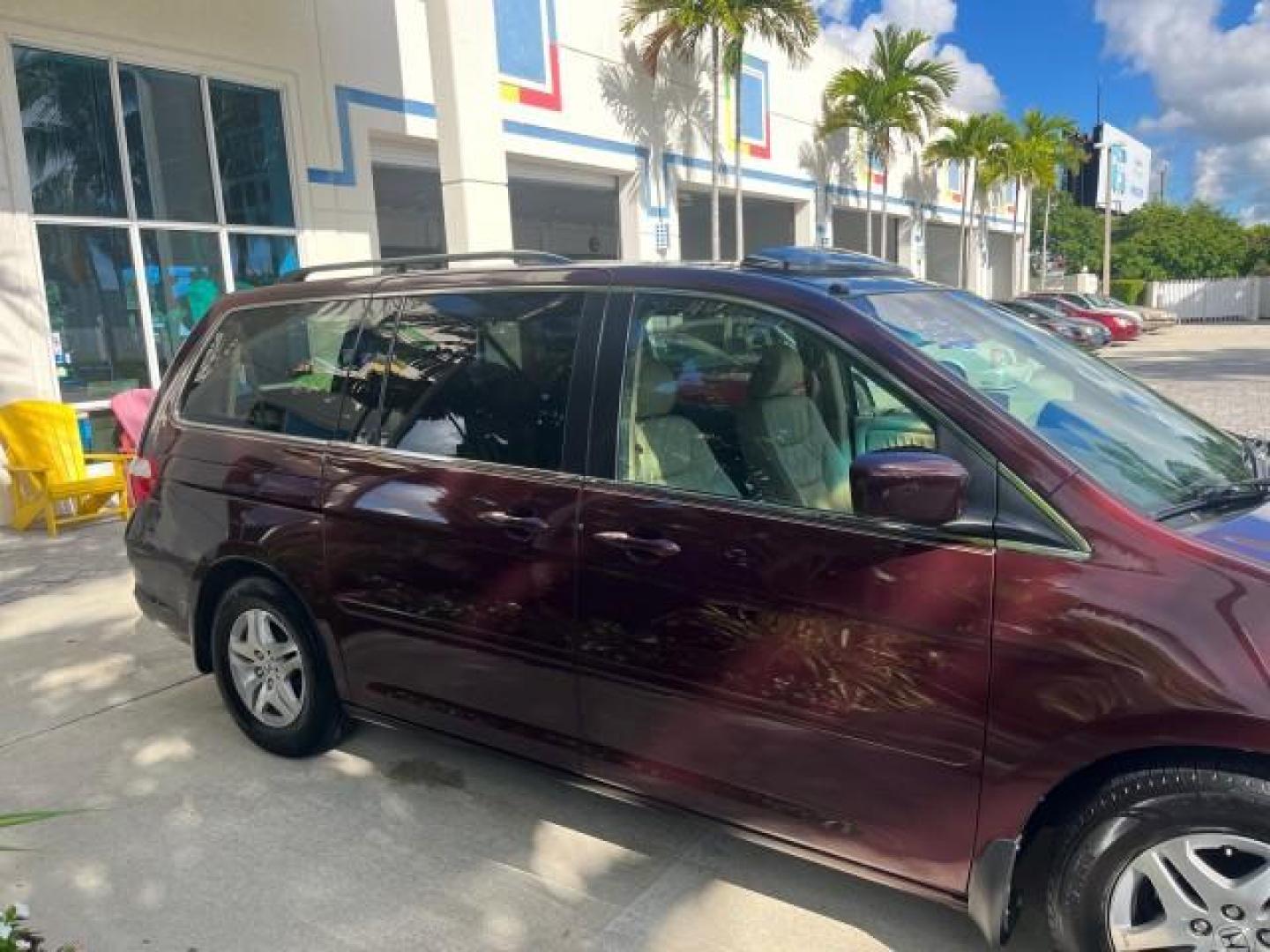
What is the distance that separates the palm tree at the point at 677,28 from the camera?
14.7 m

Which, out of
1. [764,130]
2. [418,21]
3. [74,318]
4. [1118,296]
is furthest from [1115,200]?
[74,318]

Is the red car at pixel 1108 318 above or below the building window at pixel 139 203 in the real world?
below

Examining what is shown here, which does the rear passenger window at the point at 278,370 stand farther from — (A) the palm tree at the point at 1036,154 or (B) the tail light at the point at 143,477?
(A) the palm tree at the point at 1036,154

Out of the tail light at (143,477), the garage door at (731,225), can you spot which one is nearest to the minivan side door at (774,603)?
the tail light at (143,477)

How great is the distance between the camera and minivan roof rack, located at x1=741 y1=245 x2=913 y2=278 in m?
2.84

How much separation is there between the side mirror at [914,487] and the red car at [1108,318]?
91.3 feet

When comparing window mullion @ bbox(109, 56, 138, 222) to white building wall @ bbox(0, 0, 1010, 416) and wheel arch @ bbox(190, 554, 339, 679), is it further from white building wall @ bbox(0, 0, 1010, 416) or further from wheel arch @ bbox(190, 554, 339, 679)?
wheel arch @ bbox(190, 554, 339, 679)

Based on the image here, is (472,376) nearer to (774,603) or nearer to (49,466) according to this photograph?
(774,603)

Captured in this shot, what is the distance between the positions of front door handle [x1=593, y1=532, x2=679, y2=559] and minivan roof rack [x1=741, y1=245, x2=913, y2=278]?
0.88 meters

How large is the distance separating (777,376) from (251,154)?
8966 millimetres

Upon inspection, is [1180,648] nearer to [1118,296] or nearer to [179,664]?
[179,664]

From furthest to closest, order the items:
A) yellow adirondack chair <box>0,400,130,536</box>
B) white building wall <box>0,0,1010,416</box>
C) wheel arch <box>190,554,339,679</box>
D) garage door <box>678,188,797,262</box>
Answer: garage door <box>678,188,797,262</box>, white building wall <box>0,0,1010,416</box>, yellow adirondack chair <box>0,400,130,536</box>, wheel arch <box>190,554,339,679</box>

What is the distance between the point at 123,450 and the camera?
27.9 feet

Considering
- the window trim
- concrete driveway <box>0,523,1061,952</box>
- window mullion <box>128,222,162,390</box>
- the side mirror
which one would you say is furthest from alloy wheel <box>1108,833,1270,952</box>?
window mullion <box>128,222,162,390</box>
